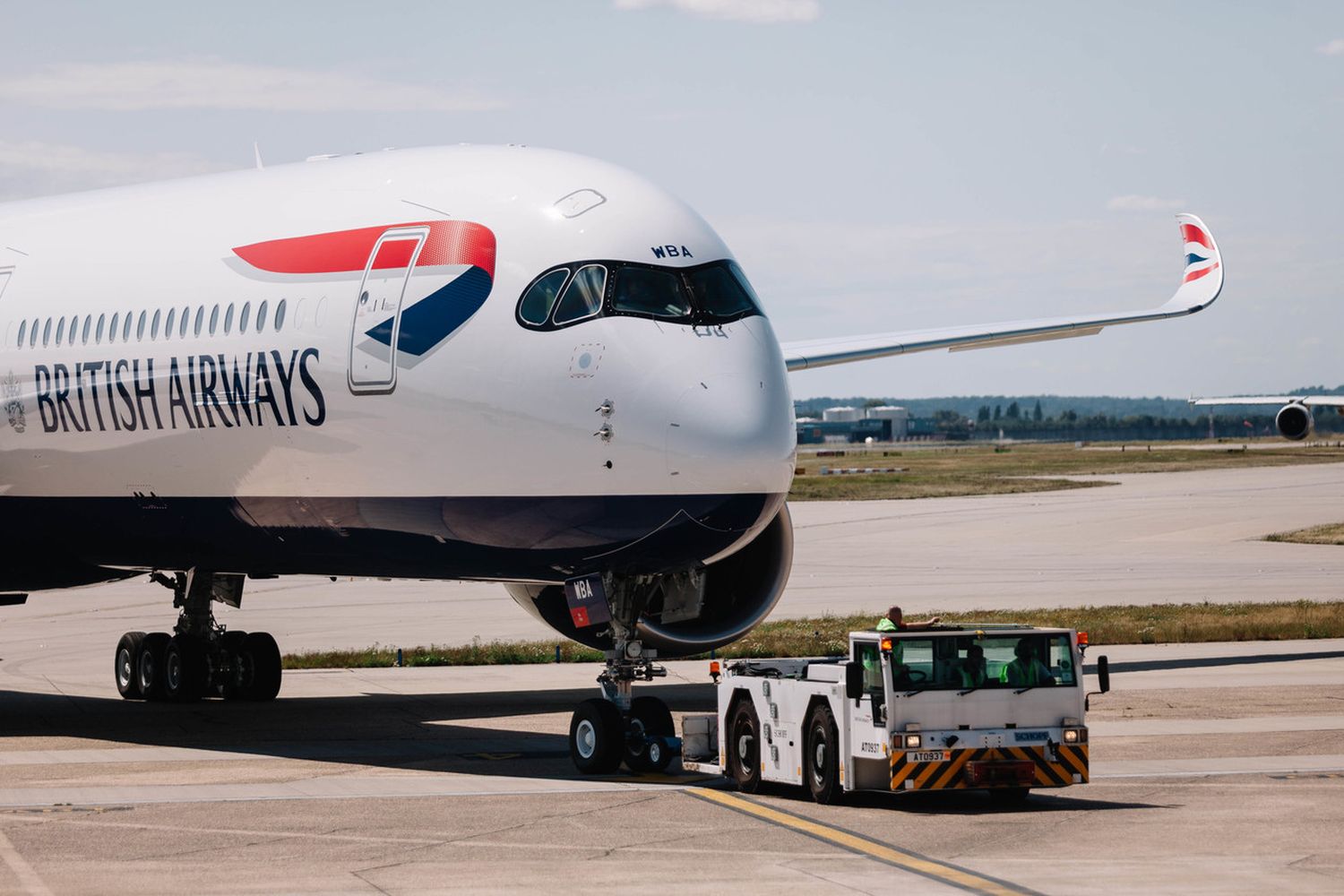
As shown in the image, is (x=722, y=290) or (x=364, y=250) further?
(x=364, y=250)

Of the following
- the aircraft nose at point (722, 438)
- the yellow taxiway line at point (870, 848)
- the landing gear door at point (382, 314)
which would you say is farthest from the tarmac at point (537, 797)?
the landing gear door at point (382, 314)

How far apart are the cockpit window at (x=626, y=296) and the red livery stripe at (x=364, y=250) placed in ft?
2.32

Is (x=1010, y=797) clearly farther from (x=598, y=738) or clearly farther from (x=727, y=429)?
(x=727, y=429)

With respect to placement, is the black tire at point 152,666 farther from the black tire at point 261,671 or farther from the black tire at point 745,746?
the black tire at point 745,746

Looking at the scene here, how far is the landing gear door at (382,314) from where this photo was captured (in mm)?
19578

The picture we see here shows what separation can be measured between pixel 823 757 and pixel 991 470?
10331cm

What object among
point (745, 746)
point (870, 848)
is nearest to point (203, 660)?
point (745, 746)

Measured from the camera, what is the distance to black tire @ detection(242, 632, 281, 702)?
2814cm

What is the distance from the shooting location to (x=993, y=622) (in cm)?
3431

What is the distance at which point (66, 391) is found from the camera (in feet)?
76.9

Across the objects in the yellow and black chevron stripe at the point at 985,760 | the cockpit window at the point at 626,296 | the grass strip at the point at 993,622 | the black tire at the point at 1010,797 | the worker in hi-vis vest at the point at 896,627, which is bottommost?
the black tire at the point at 1010,797

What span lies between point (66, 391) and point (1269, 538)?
41.4 m

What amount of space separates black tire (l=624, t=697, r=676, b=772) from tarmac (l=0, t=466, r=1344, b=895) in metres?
0.21

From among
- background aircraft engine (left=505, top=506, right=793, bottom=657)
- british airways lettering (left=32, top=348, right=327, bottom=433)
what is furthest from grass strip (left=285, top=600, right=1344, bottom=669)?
british airways lettering (left=32, top=348, right=327, bottom=433)
